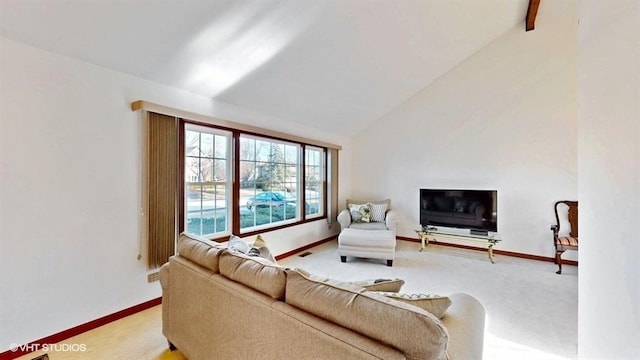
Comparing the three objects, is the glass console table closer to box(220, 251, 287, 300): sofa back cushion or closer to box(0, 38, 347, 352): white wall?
box(220, 251, 287, 300): sofa back cushion

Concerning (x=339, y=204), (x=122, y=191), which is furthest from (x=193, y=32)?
(x=339, y=204)

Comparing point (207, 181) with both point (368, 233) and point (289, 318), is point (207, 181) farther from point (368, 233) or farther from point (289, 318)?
point (289, 318)

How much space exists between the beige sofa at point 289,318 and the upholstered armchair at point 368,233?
7.73 feet

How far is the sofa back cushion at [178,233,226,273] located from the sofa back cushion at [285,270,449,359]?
2.11ft

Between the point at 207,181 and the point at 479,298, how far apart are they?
130 inches

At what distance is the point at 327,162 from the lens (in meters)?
5.35

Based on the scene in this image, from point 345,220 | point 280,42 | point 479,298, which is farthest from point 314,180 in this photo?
point 479,298

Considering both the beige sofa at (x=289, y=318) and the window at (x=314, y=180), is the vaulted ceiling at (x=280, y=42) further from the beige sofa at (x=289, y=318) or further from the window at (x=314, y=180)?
the beige sofa at (x=289, y=318)

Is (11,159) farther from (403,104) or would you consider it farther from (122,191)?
(403,104)

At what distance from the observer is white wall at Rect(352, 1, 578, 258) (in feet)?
13.1

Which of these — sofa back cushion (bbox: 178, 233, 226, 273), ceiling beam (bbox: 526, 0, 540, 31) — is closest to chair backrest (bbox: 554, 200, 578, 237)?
ceiling beam (bbox: 526, 0, 540, 31)

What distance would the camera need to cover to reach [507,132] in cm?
439

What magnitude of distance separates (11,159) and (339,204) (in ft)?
14.9

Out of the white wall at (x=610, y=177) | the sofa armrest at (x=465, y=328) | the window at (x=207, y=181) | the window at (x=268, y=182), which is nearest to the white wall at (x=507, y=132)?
the window at (x=268, y=182)
